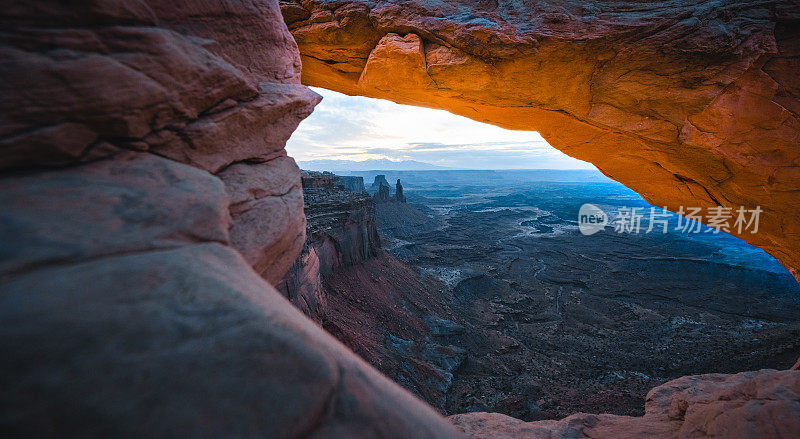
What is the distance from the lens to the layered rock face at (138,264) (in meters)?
1.18

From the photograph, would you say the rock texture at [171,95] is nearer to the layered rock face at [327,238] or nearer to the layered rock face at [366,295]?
the layered rock face at [366,295]

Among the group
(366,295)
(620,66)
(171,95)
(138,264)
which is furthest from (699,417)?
(366,295)

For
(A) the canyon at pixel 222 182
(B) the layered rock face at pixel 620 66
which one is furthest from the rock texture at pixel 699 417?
(B) the layered rock face at pixel 620 66

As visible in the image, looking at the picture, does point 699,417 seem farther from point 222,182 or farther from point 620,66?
point 222,182

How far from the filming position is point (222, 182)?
2463mm

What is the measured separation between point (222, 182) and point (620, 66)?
265 inches

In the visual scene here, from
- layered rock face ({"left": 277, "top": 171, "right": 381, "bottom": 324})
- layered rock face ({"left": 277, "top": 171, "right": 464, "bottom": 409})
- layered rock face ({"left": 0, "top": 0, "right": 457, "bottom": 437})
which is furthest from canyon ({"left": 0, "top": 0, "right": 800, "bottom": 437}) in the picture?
layered rock face ({"left": 277, "top": 171, "right": 381, "bottom": 324})

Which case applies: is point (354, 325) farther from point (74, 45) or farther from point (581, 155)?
point (74, 45)

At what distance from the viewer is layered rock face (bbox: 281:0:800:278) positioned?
497cm

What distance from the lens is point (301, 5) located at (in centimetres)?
577

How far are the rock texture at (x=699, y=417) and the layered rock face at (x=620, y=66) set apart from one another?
4248 millimetres

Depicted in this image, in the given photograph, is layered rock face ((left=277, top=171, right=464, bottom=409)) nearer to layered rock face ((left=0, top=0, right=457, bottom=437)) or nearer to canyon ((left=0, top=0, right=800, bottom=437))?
canyon ((left=0, top=0, right=800, bottom=437))

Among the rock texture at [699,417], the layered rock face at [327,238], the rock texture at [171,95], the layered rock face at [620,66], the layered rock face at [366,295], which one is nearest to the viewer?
the rock texture at [171,95]

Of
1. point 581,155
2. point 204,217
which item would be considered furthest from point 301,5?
point 581,155
